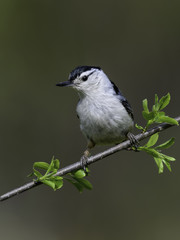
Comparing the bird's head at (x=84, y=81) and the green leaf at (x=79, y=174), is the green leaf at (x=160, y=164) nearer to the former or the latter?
the green leaf at (x=79, y=174)

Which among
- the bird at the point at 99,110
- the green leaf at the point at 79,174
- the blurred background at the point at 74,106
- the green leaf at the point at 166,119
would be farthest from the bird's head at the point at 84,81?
the blurred background at the point at 74,106

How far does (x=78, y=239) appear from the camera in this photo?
4629 millimetres

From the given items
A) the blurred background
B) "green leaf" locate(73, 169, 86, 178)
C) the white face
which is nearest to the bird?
the white face

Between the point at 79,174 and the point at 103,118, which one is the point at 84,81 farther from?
the point at 79,174

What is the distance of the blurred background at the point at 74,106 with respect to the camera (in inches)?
189

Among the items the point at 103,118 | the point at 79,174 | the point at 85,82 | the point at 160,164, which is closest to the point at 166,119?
the point at 160,164

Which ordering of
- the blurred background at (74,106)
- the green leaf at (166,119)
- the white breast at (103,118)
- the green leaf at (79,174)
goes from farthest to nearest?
the blurred background at (74,106), the white breast at (103,118), the green leaf at (79,174), the green leaf at (166,119)

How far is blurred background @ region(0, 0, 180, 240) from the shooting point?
4789 mm

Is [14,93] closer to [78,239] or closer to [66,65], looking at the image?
[66,65]

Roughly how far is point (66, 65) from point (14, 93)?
2.90 ft

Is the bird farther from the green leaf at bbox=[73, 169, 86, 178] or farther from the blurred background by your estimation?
the blurred background

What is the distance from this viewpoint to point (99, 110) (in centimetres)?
311

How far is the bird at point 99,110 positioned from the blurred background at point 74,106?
182 centimetres

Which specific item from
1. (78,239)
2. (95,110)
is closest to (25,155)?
(78,239)
